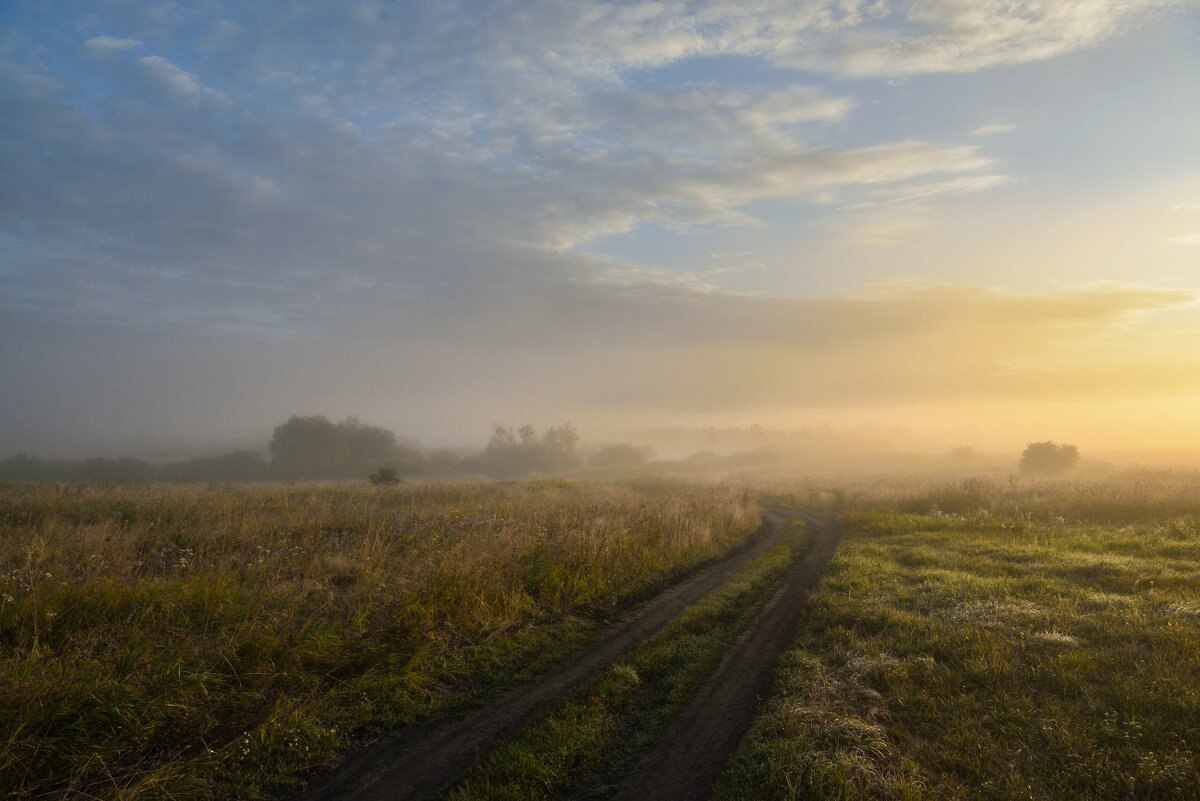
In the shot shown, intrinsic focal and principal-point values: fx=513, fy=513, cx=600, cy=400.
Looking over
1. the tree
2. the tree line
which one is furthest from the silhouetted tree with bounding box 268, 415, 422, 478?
the tree

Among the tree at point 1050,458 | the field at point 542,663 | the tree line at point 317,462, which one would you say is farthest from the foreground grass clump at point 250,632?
the tree at point 1050,458

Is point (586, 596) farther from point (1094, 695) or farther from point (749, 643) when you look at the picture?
point (1094, 695)

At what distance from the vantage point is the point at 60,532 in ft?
36.9

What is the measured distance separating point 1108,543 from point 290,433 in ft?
300

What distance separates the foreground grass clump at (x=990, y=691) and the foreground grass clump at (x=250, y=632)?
428 centimetres

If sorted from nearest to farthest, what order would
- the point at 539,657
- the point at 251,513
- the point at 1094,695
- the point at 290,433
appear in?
1. the point at 1094,695
2. the point at 539,657
3. the point at 251,513
4. the point at 290,433

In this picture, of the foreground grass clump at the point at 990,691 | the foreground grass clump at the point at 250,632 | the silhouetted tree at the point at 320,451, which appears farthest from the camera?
the silhouetted tree at the point at 320,451

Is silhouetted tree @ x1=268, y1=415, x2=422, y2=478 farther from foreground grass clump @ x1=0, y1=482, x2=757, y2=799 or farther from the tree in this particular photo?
the tree

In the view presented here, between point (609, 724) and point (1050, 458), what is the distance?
3013 inches

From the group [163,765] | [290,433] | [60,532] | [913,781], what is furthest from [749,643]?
[290,433]

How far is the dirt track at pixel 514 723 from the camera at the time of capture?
5.36 metres

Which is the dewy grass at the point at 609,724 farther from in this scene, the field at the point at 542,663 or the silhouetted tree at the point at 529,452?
the silhouetted tree at the point at 529,452

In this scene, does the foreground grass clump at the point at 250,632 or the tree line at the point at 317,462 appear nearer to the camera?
the foreground grass clump at the point at 250,632

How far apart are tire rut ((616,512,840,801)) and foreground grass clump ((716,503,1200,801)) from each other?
0.29 meters
